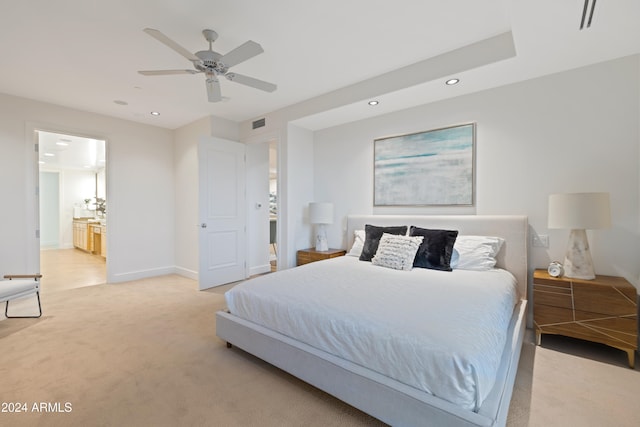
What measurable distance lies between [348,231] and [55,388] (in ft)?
10.4

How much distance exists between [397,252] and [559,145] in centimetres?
180

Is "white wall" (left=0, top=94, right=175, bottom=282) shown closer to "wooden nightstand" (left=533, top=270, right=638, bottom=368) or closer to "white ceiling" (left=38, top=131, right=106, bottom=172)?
"white ceiling" (left=38, top=131, right=106, bottom=172)

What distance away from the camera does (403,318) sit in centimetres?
161

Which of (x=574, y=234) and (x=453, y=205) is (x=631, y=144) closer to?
(x=574, y=234)

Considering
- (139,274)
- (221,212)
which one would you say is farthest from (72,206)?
(221,212)

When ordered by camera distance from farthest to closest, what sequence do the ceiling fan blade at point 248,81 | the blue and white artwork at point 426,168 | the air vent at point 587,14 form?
the blue and white artwork at point 426,168, the ceiling fan blade at point 248,81, the air vent at point 587,14

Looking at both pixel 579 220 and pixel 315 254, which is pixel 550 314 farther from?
pixel 315 254

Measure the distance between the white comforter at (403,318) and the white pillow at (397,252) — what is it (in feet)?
0.50

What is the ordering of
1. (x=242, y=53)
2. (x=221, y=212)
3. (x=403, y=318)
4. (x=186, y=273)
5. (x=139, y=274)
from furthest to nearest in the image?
1. (x=186, y=273)
2. (x=139, y=274)
3. (x=221, y=212)
4. (x=242, y=53)
5. (x=403, y=318)

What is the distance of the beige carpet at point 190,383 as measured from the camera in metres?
1.66

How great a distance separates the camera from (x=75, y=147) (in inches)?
236

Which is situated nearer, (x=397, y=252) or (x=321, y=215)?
(x=397, y=252)

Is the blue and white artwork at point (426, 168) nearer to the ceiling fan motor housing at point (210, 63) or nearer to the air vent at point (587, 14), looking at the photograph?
the air vent at point (587, 14)

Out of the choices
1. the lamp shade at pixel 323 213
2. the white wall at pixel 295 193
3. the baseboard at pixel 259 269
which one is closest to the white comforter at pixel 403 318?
the lamp shade at pixel 323 213
